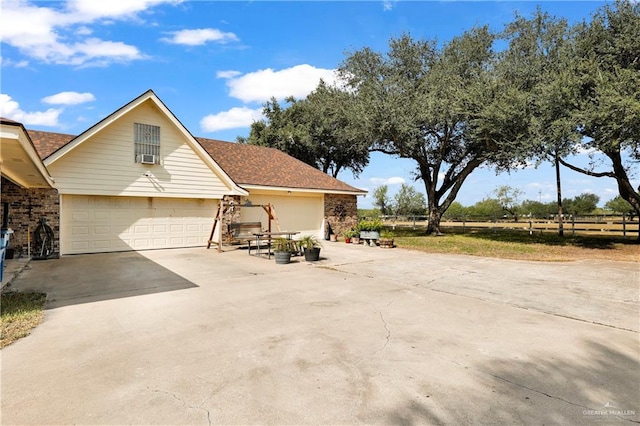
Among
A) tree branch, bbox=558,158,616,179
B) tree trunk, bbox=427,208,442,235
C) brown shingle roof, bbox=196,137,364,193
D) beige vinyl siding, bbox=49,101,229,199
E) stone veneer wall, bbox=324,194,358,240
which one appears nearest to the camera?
beige vinyl siding, bbox=49,101,229,199

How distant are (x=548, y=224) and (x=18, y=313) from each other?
31.2 meters

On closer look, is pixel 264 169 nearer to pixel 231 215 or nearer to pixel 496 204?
pixel 231 215

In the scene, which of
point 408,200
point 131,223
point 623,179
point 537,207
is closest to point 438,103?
point 623,179

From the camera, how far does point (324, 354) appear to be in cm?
370

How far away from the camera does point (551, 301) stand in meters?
6.18

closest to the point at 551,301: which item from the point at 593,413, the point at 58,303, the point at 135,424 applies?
the point at 593,413

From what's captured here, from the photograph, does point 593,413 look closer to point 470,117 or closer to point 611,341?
point 611,341

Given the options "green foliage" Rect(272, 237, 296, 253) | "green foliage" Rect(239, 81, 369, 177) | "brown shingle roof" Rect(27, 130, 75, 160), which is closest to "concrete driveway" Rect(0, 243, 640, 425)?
"green foliage" Rect(272, 237, 296, 253)

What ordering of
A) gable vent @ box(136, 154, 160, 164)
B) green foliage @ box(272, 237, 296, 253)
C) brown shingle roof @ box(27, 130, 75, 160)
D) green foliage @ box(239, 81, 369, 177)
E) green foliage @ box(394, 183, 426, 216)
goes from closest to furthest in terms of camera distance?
green foliage @ box(272, 237, 296, 253) < brown shingle roof @ box(27, 130, 75, 160) < gable vent @ box(136, 154, 160, 164) < green foliage @ box(239, 81, 369, 177) < green foliage @ box(394, 183, 426, 216)

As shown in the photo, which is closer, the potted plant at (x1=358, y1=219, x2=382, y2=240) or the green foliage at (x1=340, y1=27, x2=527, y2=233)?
the potted plant at (x1=358, y1=219, x2=382, y2=240)

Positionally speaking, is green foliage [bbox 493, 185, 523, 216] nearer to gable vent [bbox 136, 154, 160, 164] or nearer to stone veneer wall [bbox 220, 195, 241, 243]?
stone veneer wall [bbox 220, 195, 241, 243]

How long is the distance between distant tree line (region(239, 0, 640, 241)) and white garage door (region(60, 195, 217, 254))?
10382mm

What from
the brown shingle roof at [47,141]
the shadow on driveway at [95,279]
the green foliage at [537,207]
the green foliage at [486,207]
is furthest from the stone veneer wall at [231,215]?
the green foliage at [486,207]

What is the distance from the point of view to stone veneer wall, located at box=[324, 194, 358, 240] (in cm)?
1811
